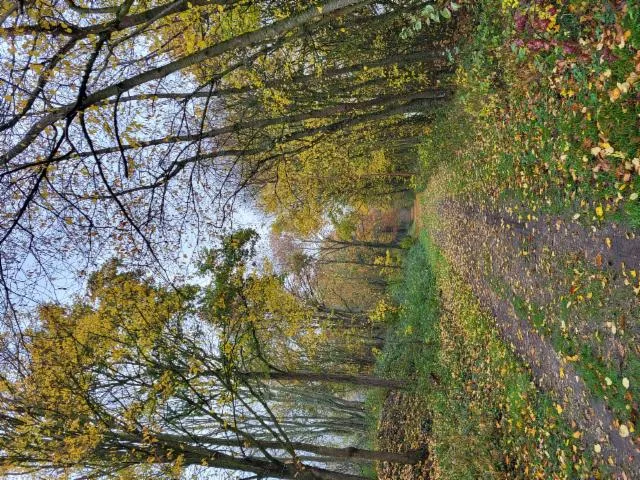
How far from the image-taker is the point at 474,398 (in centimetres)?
968

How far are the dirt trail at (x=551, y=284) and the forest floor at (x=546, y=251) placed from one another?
23mm

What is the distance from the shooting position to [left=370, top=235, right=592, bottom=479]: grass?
6539 mm

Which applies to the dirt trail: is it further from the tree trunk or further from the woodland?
the tree trunk

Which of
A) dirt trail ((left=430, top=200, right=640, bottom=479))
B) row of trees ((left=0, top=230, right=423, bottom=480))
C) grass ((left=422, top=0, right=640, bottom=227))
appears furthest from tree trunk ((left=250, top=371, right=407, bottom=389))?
grass ((left=422, top=0, right=640, bottom=227))

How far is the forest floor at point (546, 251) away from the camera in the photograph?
5070 millimetres

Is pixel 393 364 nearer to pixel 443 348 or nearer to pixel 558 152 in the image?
pixel 443 348

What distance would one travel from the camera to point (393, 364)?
18.1m

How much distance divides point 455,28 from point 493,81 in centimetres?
369

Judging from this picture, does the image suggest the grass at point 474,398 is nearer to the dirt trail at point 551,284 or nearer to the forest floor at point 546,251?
the forest floor at point 546,251

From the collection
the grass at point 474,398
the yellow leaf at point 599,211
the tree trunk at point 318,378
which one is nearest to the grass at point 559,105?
the yellow leaf at point 599,211

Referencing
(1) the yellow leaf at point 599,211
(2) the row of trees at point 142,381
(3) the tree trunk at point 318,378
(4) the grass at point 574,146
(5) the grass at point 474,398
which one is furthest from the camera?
(3) the tree trunk at point 318,378

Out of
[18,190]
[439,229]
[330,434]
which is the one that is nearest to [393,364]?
[439,229]

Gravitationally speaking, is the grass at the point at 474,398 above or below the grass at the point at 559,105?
below

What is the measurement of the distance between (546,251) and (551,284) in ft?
1.61
